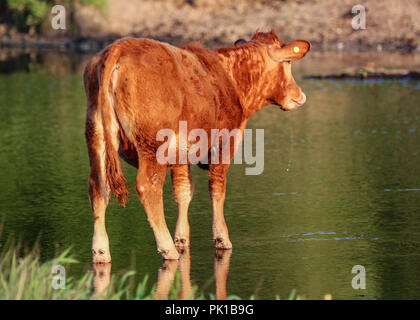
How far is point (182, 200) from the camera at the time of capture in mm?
9477

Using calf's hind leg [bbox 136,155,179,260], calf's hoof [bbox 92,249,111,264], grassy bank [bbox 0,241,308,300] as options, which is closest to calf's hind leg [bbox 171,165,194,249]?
calf's hind leg [bbox 136,155,179,260]

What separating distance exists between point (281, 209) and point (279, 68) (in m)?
1.89

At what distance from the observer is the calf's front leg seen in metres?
9.30

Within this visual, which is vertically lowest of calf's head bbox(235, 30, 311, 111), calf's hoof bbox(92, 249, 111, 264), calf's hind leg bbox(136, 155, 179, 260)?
calf's hoof bbox(92, 249, 111, 264)

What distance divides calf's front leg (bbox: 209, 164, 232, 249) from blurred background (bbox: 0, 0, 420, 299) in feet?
0.49

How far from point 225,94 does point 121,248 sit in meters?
1.66

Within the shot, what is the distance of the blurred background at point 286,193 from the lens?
869 cm

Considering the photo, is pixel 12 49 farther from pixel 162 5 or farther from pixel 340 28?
pixel 340 28

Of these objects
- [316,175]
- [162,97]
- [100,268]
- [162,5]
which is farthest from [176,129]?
[162,5]

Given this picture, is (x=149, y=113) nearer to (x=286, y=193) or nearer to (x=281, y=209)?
(x=281, y=209)

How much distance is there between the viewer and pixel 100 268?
28.4 ft

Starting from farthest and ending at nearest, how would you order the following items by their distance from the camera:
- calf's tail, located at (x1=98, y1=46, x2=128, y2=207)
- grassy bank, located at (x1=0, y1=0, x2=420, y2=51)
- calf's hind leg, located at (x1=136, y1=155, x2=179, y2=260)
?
grassy bank, located at (x1=0, y1=0, x2=420, y2=51) < calf's hind leg, located at (x1=136, y1=155, x2=179, y2=260) < calf's tail, located at (x1=98, y1=46, x2=128, y2=207)

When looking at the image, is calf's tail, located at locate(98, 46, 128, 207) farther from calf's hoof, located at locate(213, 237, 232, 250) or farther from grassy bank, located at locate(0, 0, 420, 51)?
grassy bank, located at locate(0, 0, 420, 51)

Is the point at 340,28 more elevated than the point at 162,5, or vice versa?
the point at 162,5
